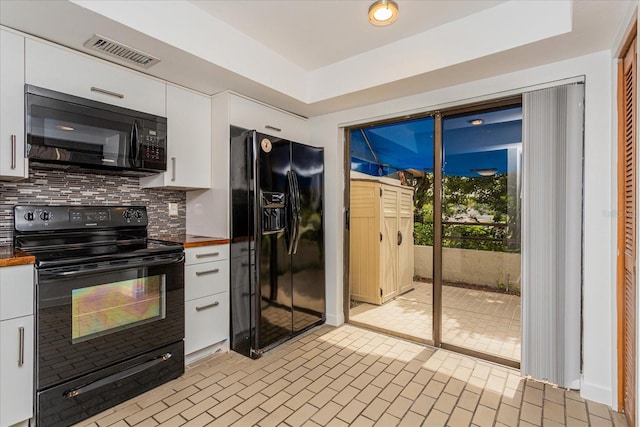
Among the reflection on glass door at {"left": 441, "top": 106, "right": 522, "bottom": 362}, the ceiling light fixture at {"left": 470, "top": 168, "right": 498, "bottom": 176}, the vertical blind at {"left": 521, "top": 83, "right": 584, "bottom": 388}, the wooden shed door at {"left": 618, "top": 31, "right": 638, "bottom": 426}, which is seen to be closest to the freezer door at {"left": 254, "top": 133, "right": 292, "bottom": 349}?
the reflection on glass door at {"left": 441, "top": 106, "right": 522, "bottom": 362}

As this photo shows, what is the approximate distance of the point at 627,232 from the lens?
6.11 feet

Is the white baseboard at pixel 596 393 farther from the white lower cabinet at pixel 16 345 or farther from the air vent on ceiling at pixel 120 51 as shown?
the air vent on ceiling at pixel 120 51

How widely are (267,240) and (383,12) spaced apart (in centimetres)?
181

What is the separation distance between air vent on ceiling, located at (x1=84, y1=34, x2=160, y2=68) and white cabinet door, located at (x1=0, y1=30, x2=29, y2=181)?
1.17ft

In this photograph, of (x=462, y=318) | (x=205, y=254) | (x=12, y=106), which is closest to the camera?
(x=12, y=106)

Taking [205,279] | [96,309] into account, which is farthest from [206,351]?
[96,309]

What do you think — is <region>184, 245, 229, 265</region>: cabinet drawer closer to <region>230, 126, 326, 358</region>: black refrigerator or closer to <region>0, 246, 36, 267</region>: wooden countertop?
<region>230, 126, 326, 358</region>: black refrigerator

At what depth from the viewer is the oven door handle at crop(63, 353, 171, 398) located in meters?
1.80

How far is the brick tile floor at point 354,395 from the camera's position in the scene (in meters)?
1.87

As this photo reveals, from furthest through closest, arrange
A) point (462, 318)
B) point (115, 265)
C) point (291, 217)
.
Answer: point (291, 217) → point (462, 318) → point (115, 265)

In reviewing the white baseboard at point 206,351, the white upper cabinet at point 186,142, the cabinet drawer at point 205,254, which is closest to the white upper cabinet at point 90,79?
the white upper cabinet at point 186,142

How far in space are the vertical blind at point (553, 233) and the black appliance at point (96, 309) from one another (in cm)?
251

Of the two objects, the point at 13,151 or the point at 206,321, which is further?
the point at 206,321

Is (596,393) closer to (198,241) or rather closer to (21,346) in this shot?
(198,241)
